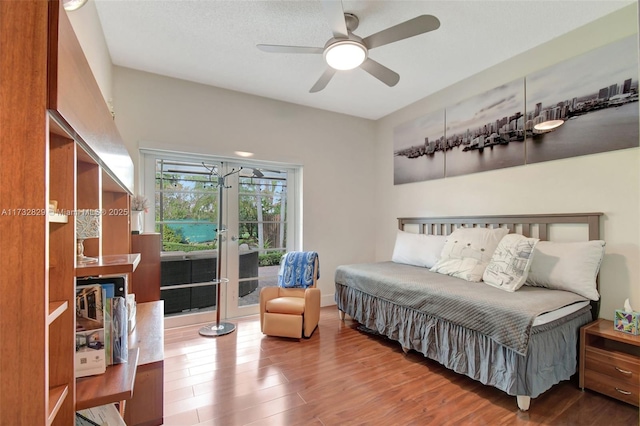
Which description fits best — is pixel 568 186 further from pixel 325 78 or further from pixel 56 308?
pixel 56 308

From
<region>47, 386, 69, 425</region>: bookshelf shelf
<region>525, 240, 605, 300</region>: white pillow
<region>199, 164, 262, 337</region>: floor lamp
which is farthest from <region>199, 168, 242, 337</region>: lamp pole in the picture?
<region>525, 240, 605, 300</region>: white pillow

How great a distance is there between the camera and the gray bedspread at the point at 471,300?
1.83 m

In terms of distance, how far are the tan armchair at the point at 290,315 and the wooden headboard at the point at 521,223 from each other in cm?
164

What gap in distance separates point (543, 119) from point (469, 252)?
132cm

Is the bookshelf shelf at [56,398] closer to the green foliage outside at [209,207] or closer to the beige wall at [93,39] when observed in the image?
the beige wall at [93,39]

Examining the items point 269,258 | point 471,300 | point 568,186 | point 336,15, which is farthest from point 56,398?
point 568,186

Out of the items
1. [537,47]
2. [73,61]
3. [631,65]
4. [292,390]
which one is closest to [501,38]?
[537,47]

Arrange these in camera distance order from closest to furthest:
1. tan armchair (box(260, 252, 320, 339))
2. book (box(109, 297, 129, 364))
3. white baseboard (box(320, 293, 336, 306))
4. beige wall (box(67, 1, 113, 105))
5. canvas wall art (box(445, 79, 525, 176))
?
1. book (box(109, 297, 129, 364))
2. beige wall (box(67, 1, 113, 105))
3. canvas wall art (box(445, 79, 525, 176))
4. tan armchair (box(260, 252, 320, 339))
5. white baseboard (box(320, 293, 336, 306))

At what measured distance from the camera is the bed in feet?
5.94

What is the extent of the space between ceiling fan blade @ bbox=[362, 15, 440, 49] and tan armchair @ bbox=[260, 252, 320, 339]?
225 centimetres

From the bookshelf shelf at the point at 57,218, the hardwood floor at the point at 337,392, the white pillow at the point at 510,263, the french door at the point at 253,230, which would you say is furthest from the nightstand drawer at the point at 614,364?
the french door at the point at 253,230

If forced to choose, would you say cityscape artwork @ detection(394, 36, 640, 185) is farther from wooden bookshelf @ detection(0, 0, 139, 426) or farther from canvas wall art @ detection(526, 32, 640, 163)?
wooden bookshelf @ detection(0, 0, 139, 426)

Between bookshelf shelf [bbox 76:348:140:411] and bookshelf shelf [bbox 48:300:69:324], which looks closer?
bookshelf shelf [bbox 48:300:69:324]

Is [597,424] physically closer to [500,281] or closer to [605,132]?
[500,281]
